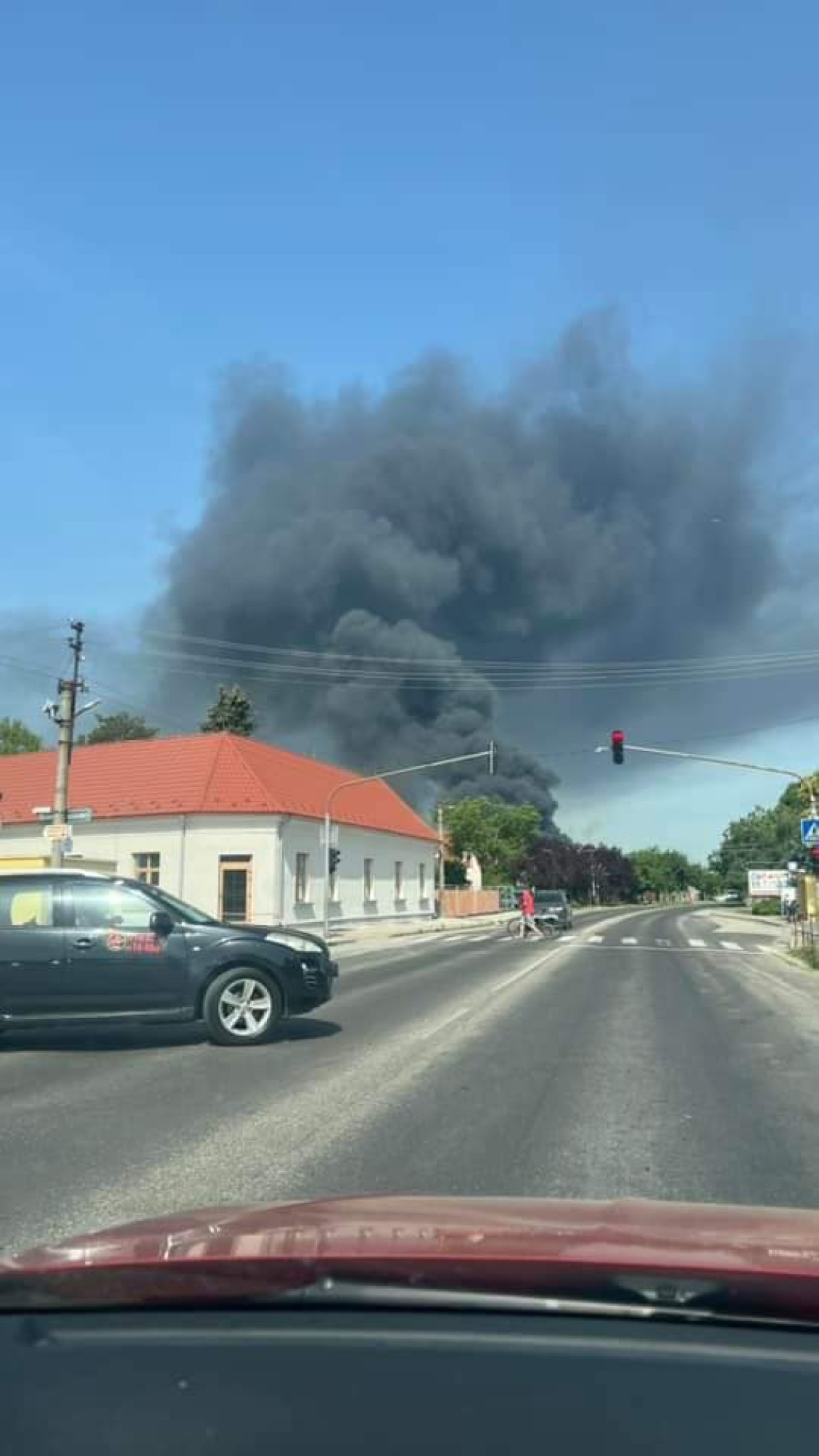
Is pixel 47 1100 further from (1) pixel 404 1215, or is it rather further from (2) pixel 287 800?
(2) pixel 287 800

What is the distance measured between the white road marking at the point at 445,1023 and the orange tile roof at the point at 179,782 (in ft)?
84.5

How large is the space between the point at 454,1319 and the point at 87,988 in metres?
8.91

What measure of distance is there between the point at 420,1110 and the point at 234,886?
32.8 meters

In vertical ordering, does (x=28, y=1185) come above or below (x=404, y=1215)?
below

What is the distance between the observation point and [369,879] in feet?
160

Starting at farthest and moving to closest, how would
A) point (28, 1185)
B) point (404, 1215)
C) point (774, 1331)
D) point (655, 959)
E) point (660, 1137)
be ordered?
point (655, 959) < point (660, 1137) < point (28, 1185) < point (404, 1215) < point (774, 1331)

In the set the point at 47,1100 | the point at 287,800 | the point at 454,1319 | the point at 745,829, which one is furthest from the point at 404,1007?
the point at 745,829

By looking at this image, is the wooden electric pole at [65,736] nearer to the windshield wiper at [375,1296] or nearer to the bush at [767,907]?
the windshield wiper at [375,1296]

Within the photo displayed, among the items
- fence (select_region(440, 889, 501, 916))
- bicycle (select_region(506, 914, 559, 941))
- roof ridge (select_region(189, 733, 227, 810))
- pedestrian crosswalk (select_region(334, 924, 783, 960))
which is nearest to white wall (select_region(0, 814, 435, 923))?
roof ridge (select_region(189, 733, 227, 810))

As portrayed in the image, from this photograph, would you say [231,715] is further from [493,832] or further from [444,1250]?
[444,1250]

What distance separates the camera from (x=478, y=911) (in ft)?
232

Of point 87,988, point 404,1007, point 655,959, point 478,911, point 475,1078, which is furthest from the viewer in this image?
point 478,911

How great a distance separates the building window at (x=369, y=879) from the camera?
4834cm

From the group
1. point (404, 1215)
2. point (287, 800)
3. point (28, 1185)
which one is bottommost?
point (28, 1185)
